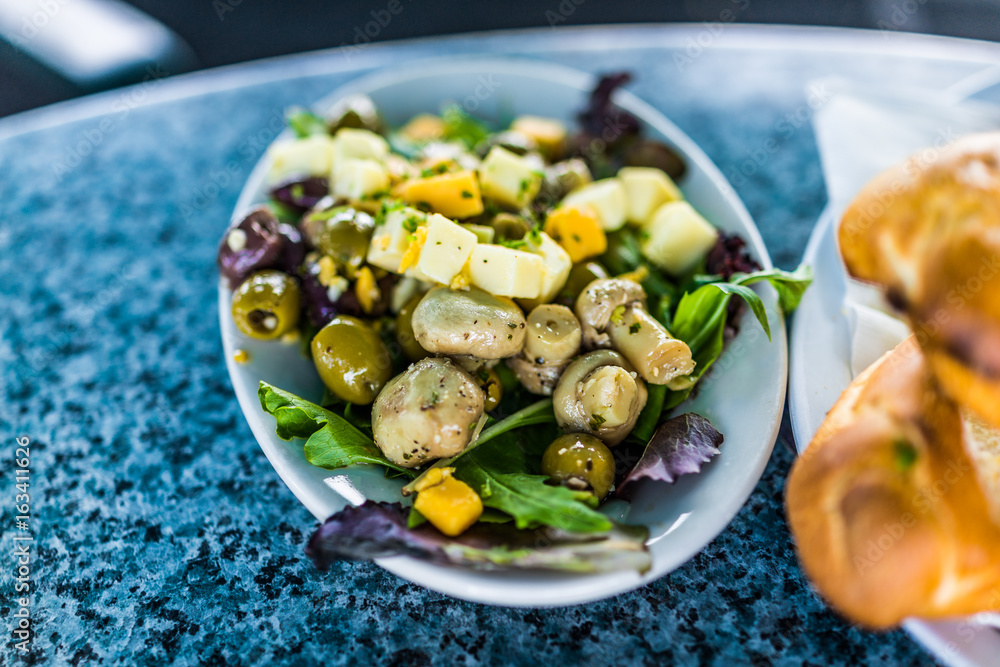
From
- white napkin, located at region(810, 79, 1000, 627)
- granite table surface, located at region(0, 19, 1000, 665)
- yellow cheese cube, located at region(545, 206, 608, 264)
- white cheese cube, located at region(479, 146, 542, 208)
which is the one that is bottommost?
granite table surface, located at region(0, 19, 1000, 665)

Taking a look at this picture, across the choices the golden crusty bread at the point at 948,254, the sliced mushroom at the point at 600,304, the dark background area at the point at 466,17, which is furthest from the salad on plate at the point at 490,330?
the dark background area at the point at 466,17

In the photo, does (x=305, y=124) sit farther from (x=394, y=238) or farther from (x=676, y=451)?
(x=676, y=451)

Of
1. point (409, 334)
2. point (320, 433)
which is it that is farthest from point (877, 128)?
point (320, 433)

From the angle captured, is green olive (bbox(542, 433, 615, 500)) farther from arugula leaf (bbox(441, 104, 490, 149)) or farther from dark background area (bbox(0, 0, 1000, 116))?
dark background area (bbox(0, 0, 1000, 116))

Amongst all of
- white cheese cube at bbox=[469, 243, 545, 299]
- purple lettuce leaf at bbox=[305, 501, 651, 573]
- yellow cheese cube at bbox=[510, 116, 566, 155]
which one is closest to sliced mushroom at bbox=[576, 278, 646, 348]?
white cheese cube at bbox=[469, 243, 545, 299]

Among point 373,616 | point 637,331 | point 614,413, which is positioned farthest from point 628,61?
point 373,616
